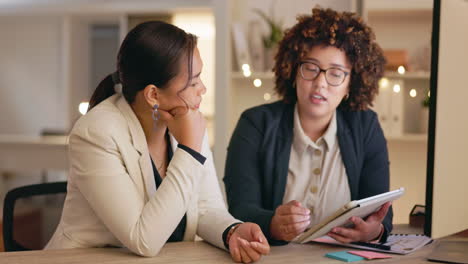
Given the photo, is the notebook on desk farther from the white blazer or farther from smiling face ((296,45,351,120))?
smiling face ((296,45,351,120))

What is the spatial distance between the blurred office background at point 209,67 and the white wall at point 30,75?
0.01 metres

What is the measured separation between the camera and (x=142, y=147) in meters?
1.33

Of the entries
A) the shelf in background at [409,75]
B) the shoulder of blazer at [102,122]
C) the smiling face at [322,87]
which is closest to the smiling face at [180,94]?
the shoulder of blazer at [102,122]

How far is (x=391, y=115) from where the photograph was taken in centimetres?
332

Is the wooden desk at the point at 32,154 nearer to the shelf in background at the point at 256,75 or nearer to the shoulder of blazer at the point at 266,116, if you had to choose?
the shelf in background at the point at 256,75

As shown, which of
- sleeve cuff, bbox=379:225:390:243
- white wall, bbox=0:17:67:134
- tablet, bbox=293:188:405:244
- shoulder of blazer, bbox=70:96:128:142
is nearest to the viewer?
tablet, bbox=293:188:405:244

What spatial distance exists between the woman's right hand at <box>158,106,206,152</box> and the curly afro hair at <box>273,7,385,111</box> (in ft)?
1.84

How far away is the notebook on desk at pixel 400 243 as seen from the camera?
127 cm

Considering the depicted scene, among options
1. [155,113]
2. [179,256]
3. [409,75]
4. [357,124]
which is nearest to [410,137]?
[409,75]

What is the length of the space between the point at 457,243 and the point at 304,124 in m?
0.60

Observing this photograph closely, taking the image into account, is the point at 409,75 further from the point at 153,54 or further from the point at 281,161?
the point at 153,54

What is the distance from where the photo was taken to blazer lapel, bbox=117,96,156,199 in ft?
4.33

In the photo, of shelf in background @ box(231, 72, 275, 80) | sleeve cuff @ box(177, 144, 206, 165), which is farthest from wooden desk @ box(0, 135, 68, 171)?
sleeve cuff @ box(177, 144, 206, 165)

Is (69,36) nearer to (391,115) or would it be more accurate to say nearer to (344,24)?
(391,115)
